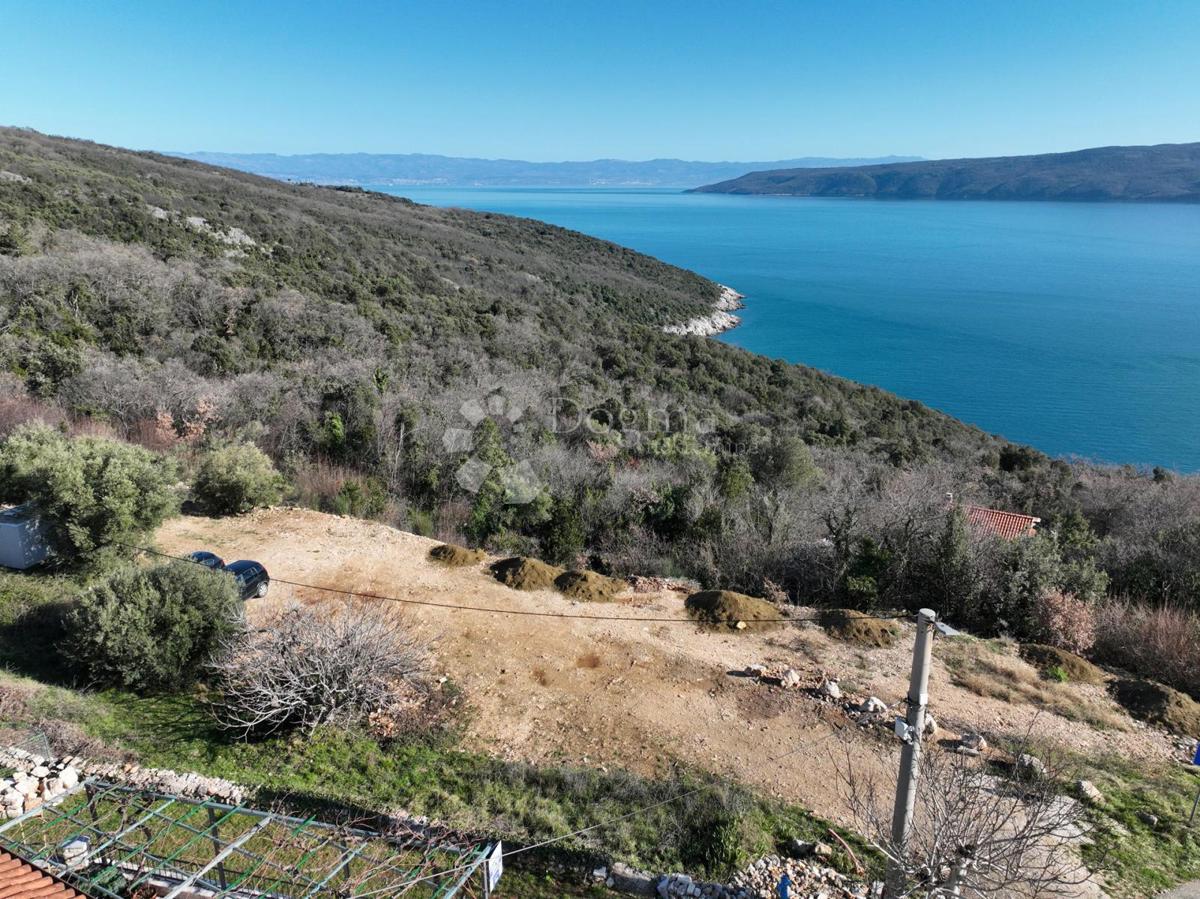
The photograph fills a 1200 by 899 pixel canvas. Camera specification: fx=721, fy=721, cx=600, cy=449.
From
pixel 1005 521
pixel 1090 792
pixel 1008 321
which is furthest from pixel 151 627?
pixel 1008 321

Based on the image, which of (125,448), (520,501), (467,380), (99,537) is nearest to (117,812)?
(99,537)

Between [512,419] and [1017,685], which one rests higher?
[512,419]

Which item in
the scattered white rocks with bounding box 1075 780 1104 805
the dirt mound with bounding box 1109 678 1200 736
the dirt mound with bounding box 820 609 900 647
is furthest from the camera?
the dirt mound with bounding box 820 609 900 647

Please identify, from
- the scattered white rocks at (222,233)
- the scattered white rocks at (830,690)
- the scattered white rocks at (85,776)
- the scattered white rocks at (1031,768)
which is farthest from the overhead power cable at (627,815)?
the scattered white rocks at (222,233)

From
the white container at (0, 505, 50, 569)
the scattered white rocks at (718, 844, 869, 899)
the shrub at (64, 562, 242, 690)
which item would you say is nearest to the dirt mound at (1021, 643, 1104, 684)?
the scattered white rocks at (718, 844, 869, 899)

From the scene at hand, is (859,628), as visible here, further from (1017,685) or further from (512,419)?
(512,419)

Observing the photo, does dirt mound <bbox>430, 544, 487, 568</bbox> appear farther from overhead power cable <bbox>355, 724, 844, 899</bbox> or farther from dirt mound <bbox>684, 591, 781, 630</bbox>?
overhead power cable <bbox>355, 724, 844, 899</bbox>

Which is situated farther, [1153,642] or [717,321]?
[717,321]
